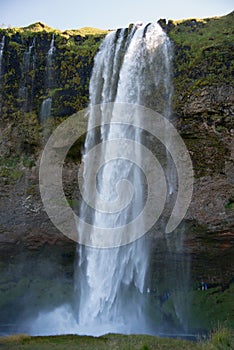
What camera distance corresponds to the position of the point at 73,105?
877 inches

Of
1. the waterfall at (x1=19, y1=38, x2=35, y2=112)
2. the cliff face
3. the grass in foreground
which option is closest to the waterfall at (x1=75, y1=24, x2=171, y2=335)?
the cliff face

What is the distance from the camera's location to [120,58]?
70.4ft

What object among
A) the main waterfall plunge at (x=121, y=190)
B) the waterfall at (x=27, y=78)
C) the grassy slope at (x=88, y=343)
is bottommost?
the grassy slope at (x=88, y=343)

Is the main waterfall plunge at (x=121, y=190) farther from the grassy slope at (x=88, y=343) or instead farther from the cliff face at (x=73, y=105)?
the grassy slope at (x=88, y=343)

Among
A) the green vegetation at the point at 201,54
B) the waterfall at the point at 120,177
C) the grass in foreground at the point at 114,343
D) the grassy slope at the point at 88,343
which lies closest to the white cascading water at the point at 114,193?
the waterfall at the point at 120,177

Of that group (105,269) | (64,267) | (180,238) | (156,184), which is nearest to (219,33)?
(156,184)

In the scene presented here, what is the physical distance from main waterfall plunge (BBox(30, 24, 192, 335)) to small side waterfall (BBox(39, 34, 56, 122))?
2.41 m

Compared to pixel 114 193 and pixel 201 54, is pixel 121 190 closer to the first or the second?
pixel 114 193

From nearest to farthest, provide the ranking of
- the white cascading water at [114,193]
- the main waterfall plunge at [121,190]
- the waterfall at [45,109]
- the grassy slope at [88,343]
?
the grassy slope at [88,343]
the white cascading water at [114,193]
the main waterfall plunge at [121,190]
the waterfall at [45,109]

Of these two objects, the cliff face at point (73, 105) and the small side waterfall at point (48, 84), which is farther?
the small side waterfall at point (48, 84)

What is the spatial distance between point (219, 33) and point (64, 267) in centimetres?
1386

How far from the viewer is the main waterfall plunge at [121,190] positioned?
1938 cm

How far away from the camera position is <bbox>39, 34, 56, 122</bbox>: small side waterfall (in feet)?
74.3

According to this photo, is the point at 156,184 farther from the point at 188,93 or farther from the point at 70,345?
the point at 70,345
